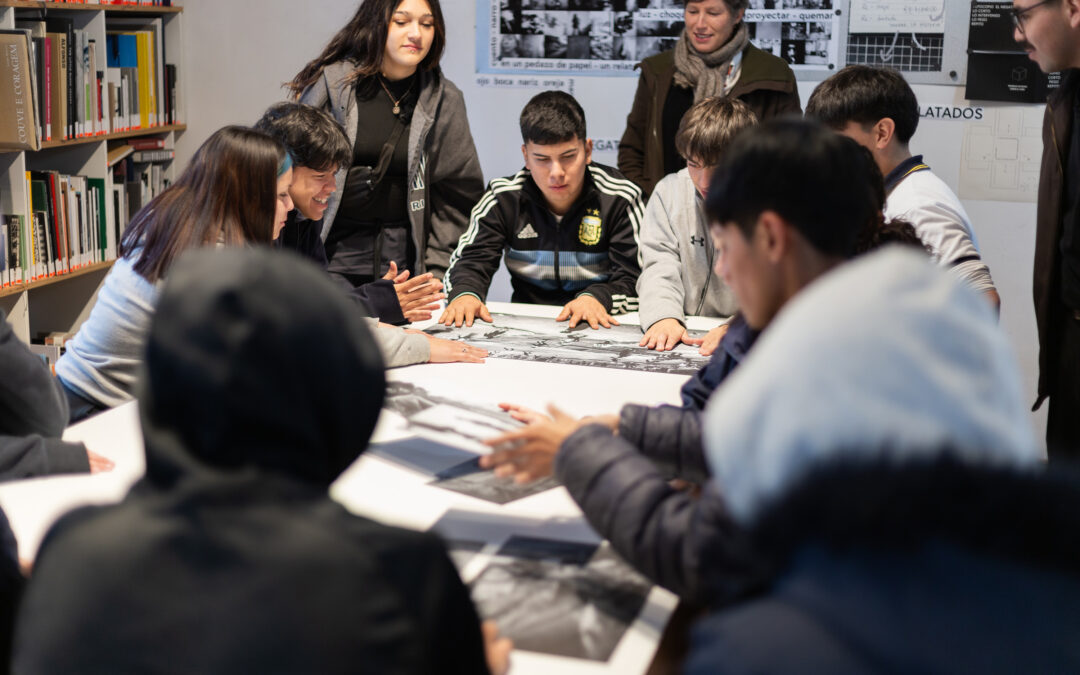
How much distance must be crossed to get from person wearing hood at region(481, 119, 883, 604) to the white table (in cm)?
12

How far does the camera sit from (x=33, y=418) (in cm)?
170

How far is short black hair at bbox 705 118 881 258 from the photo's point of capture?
121 cm

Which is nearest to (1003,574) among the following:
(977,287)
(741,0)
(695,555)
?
(695,555)

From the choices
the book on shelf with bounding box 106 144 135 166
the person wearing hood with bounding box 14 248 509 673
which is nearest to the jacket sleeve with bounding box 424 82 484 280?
the book on shelf with bounding box 106 144 135 166

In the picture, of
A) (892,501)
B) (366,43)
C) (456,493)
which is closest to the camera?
(892,501)

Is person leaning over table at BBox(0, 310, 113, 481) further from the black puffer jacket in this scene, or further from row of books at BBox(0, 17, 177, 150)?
row of books at BBox(0, 17, 177, 150)

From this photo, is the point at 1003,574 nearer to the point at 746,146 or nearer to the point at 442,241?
the point at 746,146

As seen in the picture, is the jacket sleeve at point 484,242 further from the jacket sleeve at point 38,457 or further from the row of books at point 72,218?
the jacket sleeve at point 38,457

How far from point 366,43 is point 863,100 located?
165 cm

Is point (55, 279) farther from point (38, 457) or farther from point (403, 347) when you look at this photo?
point (38, 457)

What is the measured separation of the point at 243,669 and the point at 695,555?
0.50m

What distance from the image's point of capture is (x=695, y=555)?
109 cm

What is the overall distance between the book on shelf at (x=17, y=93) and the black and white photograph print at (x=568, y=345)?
6.08 feet

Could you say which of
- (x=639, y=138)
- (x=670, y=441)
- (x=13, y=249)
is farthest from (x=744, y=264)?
(x=13, y=249)
